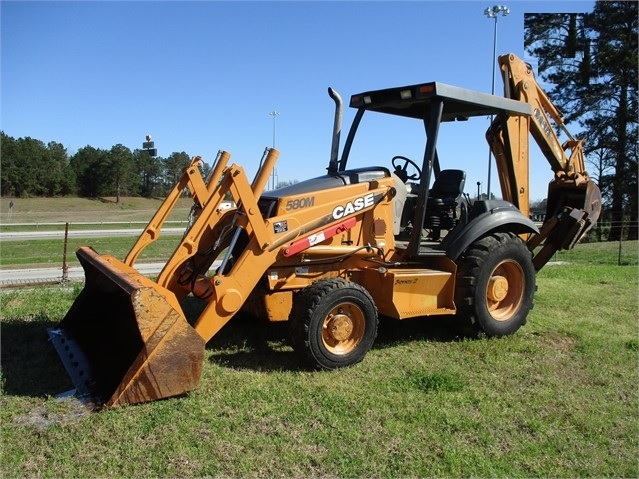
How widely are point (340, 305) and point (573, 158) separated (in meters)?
4.46

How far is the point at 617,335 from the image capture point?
6.61 metres

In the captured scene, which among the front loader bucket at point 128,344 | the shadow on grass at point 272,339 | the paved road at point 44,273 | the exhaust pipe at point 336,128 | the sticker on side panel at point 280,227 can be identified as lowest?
the paved road at point 44,273

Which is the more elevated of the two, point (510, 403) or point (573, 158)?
point (573, 158)

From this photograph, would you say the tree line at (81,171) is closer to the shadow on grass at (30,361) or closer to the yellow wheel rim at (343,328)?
the shadow on grass at (30,361)

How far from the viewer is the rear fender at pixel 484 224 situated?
5.92 meters

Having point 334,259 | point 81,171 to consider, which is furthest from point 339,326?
point 81,171

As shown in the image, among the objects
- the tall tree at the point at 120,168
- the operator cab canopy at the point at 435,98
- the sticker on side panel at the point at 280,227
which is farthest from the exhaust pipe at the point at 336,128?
the tall tree at the point at 120,168

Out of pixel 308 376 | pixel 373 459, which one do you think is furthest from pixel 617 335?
pixel 373 459

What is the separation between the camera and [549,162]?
7648 millimetres

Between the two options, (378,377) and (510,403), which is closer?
(510,403)

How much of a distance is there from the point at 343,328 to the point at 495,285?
2.07 meters

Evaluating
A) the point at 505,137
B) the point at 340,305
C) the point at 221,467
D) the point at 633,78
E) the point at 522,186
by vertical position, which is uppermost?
the point at 633,78

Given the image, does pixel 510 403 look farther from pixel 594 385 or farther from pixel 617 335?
pixel 617 335

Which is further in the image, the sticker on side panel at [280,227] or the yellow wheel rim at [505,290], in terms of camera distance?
the yellow wheel rim at [505,290]
